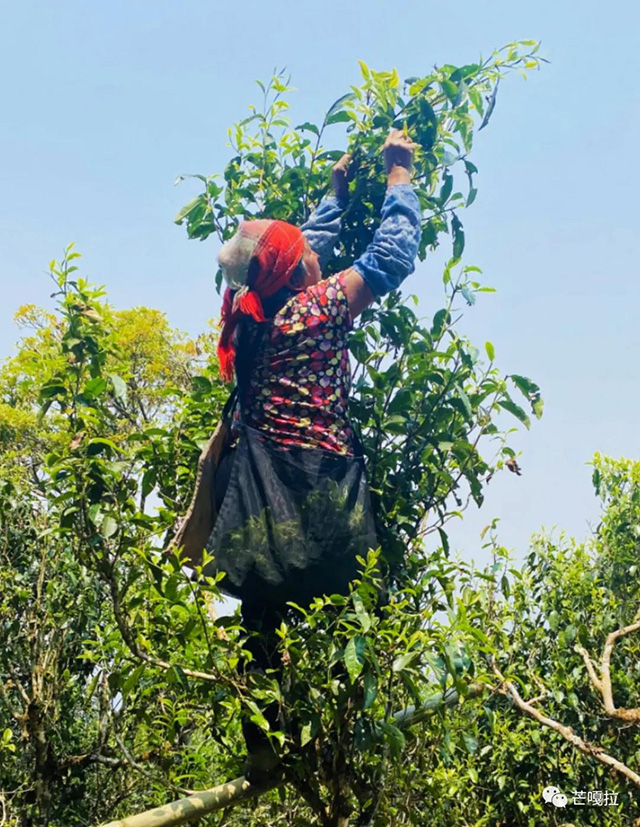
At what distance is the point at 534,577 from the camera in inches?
187

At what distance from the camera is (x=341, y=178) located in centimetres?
289

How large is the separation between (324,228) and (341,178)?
0.64ft

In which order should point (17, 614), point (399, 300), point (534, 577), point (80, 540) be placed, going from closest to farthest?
point (80, 540), point (399, 300), point (534, 577), point (17, 614)

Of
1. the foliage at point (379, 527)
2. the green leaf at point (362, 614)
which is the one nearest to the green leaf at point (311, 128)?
the foliage at point (379, 527)

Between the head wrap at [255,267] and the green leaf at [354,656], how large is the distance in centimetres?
95

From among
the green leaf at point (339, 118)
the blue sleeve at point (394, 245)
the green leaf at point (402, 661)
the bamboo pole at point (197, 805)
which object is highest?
the green leaf at point (339, 118)

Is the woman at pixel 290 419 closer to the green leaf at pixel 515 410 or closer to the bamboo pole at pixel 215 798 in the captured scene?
the bamboo pole at pixel 215 798

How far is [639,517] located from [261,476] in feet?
10.7

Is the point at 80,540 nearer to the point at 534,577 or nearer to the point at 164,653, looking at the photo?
the point at 164,653

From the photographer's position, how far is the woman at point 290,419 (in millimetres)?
2367

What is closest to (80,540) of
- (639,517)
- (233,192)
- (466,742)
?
(466,742)

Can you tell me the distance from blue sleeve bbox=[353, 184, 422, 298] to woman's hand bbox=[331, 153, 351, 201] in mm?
299

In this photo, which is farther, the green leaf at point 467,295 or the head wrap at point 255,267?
the green leaf at point 467,295

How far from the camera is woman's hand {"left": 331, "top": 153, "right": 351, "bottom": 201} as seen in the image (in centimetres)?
288
